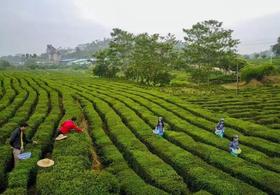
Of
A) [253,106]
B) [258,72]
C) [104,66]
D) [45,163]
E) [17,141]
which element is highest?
[104,66]

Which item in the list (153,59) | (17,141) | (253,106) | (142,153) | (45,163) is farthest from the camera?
(153,59)

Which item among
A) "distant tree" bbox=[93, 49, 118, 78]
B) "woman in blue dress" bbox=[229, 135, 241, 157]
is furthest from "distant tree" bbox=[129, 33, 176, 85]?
"woman in blue dress" bbox=[229, 135, 241, 157]

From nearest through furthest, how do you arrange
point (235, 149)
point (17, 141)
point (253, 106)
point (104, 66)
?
point (17, 141) < point (235, 149) < point (253, 106) < point (104, 66)

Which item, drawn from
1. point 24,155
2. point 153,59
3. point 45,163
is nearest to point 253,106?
point 24,155

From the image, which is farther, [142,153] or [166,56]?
[166,56]

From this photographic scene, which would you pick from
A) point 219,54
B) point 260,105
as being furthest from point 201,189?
point 219,54

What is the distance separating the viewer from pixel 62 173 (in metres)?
15.2

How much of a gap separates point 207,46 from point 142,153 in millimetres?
47025

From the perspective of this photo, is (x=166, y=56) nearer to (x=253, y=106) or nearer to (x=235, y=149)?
(x=253, y=106)

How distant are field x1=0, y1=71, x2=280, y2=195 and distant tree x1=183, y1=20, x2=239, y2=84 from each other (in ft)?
96.4

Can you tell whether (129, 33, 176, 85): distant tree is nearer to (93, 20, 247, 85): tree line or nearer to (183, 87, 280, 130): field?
(93, 20, 247, 85): tree line

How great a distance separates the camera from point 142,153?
19328mm

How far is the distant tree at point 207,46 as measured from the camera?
63.4 meters

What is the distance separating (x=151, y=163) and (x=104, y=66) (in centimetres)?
6664
